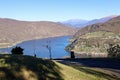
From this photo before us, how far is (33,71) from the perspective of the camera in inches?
869

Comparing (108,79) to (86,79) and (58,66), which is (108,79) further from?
(58,66)

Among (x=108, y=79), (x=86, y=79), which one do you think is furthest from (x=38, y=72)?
(x=108, y=79)

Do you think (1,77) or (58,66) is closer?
(1,77)

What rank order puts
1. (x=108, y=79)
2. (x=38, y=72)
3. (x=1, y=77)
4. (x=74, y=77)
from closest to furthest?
(x=1, y=77)
(x=38, y=72)
(x=74, y=77)
(x=108, y=79)

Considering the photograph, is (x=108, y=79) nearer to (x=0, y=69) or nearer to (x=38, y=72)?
(x=38, y=72)

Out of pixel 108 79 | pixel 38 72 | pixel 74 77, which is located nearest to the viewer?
pixel 38 72

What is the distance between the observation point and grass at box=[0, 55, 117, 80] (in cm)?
2116

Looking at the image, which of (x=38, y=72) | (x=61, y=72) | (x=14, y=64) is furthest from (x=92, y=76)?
(x=14, y=64)

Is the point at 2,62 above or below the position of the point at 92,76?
above

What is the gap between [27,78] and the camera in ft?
69.3

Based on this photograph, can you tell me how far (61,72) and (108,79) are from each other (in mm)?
4626

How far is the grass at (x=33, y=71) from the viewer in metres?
21.2

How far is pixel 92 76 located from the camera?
82.8ft

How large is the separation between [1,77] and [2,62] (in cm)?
219
